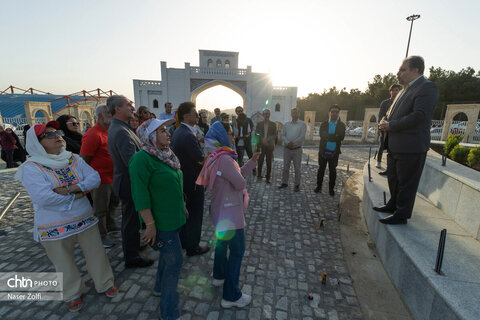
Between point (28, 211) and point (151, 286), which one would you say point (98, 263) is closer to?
point (151, 286)

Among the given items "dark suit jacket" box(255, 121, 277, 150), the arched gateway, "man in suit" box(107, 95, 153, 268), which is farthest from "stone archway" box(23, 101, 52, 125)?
"man in suit" box(107, 95, 153, 268)

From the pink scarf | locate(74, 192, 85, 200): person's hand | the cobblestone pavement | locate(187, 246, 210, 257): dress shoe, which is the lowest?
the cobblestone pavement

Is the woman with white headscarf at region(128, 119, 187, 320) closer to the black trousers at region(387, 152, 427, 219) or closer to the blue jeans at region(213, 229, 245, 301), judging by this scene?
the blue jeans at region(213, 229, 245, 301)

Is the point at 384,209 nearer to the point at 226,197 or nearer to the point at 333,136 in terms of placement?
the point at 333,136

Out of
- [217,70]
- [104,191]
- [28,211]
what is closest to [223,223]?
[104,191]

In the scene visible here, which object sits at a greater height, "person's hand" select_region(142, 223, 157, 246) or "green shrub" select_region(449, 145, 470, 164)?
"green shrub" select_region(449, 145, 470, 164)

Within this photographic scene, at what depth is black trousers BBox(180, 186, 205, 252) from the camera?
2908 mm

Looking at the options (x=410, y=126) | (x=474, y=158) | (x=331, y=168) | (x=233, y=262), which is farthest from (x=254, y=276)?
(x=474, y=158)

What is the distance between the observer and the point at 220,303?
2271 millimetres

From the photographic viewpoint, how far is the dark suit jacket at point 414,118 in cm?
237

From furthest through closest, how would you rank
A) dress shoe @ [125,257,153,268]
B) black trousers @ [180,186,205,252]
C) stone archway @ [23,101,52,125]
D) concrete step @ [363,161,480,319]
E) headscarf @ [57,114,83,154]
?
stone archway @ [23,101,52,125] < headscarf @ [57,114,83,154] < black trousers @ [180,186,205,252] < dress shoe @ [125,257,153,268] < concrete step @ [363,161,480,319]

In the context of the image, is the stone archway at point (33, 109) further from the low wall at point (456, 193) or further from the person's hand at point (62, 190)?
the low wall at point (456, 193)

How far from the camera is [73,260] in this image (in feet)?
6.97

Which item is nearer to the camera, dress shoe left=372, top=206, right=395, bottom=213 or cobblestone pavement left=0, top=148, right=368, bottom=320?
cobblestone pavement left=0, top=148, right=368, bottom=320
